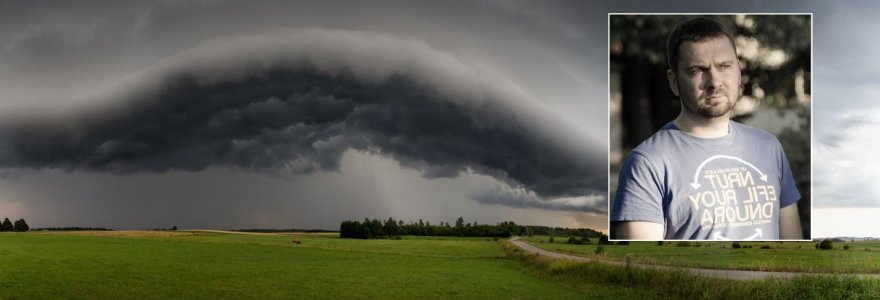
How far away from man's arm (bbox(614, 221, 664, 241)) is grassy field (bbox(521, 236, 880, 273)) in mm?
738

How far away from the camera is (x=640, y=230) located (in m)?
6.04

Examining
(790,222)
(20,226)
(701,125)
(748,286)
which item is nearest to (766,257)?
(748,286)

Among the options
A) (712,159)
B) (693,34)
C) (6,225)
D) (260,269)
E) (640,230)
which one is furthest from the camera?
(260,269)

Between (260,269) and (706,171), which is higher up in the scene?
(706,171)

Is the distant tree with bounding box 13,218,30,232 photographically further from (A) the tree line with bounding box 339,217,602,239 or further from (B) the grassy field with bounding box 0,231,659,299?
(A) the tree line with bounding box 339,217,602,239

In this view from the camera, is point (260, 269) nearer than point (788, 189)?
No

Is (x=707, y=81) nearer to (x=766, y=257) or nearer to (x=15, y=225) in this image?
(x=766, y=257)

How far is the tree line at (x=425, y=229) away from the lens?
8625 mm

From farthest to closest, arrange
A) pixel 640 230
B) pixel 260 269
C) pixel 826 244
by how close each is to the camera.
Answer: pixel 260 269 < pixel 826 244 < pixel 640 230

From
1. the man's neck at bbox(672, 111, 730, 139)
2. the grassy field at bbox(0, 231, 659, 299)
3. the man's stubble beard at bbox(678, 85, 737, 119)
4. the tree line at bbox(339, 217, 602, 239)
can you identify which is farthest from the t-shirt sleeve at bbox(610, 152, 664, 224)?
the tree line at bbox(339, 217, 602, 239)

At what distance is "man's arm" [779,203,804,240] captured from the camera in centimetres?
619

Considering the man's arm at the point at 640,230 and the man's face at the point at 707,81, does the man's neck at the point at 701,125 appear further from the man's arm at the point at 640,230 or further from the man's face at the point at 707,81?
the man's arm at the point at 640,230

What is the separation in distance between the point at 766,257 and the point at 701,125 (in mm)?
2348

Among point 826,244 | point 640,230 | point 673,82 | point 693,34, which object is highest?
point 693,34
